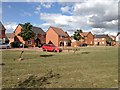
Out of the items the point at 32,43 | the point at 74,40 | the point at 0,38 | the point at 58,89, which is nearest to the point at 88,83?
the point at 58,89

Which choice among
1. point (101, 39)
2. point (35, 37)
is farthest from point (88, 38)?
point (35, 37)

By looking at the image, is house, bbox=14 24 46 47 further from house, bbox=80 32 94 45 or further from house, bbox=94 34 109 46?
house, bbox=94 34 109 46

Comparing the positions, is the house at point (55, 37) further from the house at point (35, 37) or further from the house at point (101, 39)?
the house at point (101, 39)

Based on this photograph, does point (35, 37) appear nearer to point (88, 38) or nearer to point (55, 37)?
point (55, 37)

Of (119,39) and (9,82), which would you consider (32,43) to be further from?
(9,82)

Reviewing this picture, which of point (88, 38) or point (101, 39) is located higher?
point (88, 38)

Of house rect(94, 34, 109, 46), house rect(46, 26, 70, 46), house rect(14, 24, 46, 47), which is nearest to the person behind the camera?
house rect(14, 24, 46, 47)

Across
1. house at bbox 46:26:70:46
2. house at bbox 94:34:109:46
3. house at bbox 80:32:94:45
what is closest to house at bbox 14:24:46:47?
house at bbox 46:26:70:46

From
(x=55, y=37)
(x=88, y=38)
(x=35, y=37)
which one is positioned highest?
(x=88, y=38)

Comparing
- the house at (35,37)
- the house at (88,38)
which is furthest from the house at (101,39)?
the house at (35,37)

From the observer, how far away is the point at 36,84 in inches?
397

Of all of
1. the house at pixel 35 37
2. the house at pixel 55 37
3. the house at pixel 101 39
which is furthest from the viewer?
the house at pixel 101 39

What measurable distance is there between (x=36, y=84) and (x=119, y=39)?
123 m

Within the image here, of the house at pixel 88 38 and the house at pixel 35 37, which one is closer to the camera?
the house at pixel 35 37
